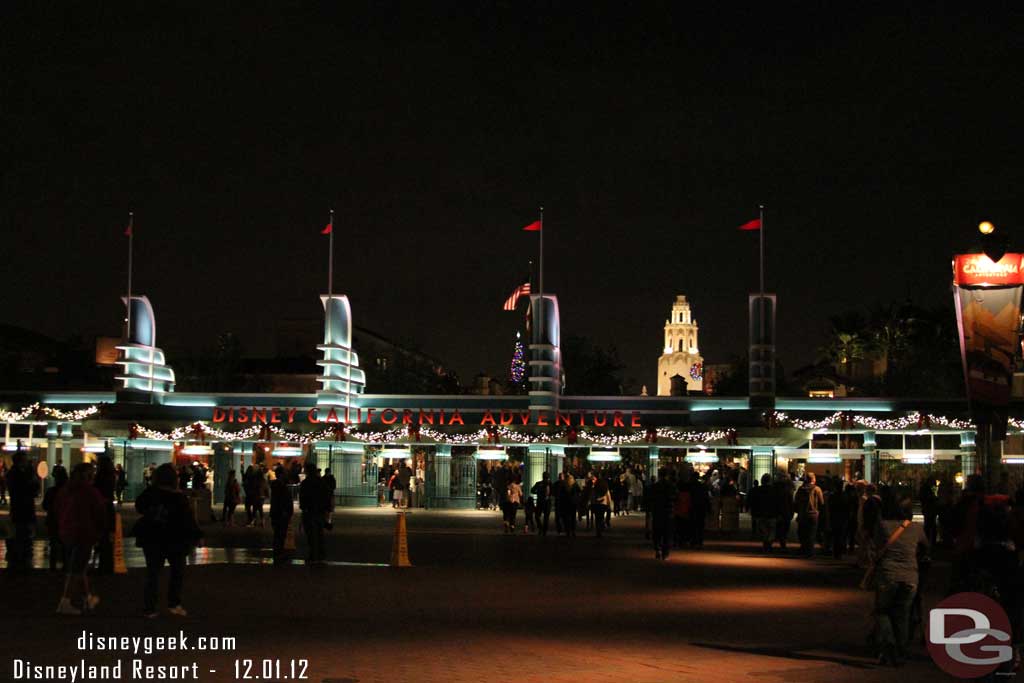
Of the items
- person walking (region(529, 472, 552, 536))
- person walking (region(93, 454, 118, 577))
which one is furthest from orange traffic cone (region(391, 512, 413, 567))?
person walking (region(529, 472, 552, 536))

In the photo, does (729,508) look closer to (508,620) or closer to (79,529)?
(508,620)

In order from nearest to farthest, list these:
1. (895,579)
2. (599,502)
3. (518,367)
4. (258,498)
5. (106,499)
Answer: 1. (895,579)
2. (106,499)
3. (599,502)
4. (258,498)
5. (518,367)

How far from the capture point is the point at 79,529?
50.0 feet

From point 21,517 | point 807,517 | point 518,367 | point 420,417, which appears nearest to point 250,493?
point 420,417

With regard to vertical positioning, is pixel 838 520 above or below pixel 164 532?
below

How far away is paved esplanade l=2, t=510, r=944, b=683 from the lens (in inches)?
485

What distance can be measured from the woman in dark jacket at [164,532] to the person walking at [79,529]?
1.74 feet

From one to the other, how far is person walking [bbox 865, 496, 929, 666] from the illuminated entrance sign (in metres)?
37.0

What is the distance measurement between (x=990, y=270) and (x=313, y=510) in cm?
2161

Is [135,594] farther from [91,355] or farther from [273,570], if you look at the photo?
[91,355]

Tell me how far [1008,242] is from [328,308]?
25085 mm

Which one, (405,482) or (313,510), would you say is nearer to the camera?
(313,510)

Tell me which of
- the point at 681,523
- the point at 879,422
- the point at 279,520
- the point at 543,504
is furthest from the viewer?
the point at 879,422

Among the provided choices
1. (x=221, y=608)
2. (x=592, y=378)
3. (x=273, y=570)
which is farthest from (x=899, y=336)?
(x=221, y=608)
